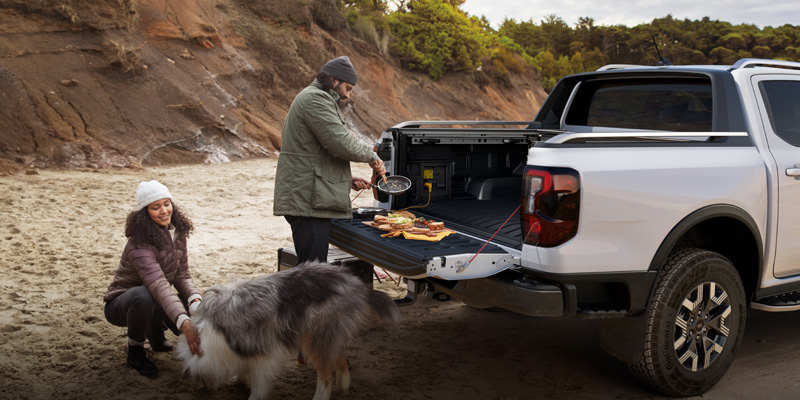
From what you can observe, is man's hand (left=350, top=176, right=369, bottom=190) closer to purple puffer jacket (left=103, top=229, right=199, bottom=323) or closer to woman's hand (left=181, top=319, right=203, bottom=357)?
purple puffer jacket (left=103, top=229, right=199, bottom=323)

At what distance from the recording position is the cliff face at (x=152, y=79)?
1329 centimetres

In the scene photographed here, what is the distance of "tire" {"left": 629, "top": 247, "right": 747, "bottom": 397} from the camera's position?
385 centimetres

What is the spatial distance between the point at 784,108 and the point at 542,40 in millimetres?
36381

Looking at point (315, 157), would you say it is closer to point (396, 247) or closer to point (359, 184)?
point (359, 184)


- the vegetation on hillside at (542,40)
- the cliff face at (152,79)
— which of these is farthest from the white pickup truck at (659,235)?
the vegetation on hillside at (542,40)

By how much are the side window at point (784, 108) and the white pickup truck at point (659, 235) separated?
0.01 m

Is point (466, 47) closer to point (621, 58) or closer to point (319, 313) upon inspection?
point (621, 58)

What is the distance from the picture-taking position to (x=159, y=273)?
4305mm

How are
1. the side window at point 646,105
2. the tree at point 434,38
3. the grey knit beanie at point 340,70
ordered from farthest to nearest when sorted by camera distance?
the tree at point 434,38
the side window at point 646,105
the grey knit beanie at point 340,70

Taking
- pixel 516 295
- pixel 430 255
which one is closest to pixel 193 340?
pixel 430 255

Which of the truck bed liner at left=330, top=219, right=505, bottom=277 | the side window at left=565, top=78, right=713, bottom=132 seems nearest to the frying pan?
the truck bed liner at left=330, top=219, right=505, bottom=277

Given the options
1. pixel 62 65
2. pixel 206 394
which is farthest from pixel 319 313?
pixel 62 65

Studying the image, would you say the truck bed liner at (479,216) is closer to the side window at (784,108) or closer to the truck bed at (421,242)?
the truck bed at (421,242)

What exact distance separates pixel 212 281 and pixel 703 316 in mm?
4609
